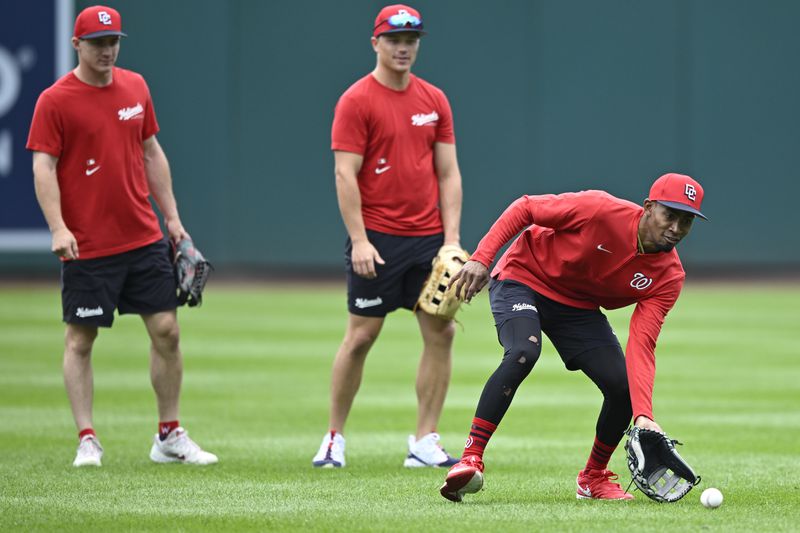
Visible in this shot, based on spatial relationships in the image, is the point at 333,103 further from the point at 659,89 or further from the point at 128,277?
the point at 128,277

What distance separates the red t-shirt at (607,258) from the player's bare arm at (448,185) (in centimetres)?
155

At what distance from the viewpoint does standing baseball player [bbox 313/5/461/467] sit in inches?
328

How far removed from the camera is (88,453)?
8.09 metres

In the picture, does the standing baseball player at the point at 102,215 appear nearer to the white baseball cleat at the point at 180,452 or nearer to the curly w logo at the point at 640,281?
the white baseball cleat at the point at 180,452

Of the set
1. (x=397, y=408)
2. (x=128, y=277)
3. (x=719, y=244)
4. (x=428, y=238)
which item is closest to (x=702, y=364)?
(x=397, y=408)

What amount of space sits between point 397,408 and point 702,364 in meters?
4.20

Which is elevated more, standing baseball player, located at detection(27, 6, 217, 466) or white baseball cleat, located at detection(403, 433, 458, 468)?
standing baseball player, located at detection(27, 6, 217, 466)

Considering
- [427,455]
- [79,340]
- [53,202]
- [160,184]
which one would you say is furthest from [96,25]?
[427,455]

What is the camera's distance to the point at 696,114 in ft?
85.4

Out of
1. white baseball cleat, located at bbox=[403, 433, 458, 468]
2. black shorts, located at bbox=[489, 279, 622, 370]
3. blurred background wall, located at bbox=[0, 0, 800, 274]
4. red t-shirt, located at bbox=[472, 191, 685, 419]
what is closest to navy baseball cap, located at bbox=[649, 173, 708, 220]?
red t-shirt, located at bbox=[472, 191, 685, 419]

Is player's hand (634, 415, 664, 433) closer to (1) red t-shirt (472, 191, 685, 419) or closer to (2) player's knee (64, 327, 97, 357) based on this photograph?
(1) red t-shirt (472, 191, 685, 419)

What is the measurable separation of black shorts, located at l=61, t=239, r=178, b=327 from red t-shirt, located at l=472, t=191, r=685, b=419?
238 cm

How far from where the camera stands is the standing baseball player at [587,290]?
657 cm

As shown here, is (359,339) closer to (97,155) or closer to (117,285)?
(117,285)
